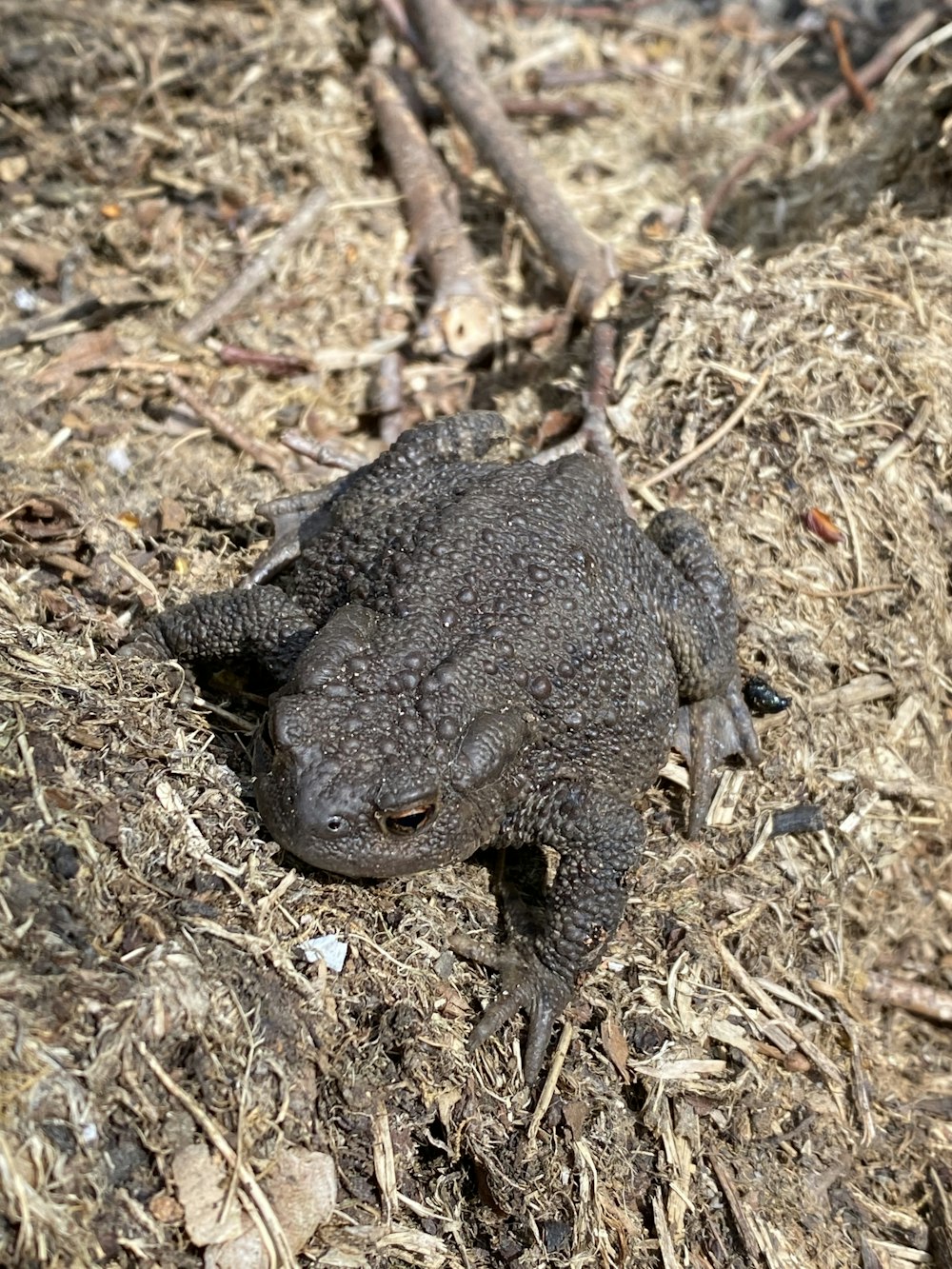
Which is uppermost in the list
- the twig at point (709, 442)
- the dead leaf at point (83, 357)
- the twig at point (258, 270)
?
the dead leaf at point (83, 357)

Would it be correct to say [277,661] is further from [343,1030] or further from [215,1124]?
[215,1124]

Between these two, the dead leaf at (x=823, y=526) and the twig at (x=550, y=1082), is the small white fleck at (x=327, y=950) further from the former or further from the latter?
the dead leaf at (x=823, y=526)

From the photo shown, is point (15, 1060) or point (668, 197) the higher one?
point (15, 1060)

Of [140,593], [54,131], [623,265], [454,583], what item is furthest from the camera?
[623,265]

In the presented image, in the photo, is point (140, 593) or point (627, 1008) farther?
point (140, 593)

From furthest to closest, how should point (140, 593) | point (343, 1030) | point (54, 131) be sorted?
point (54, 131) → point (140, 593) → point (343, 1030)

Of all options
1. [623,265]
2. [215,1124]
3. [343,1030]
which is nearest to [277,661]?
[343,1030]

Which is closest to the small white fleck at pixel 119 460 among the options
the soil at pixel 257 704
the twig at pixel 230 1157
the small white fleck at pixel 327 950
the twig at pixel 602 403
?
the soil at pixel 257 704
